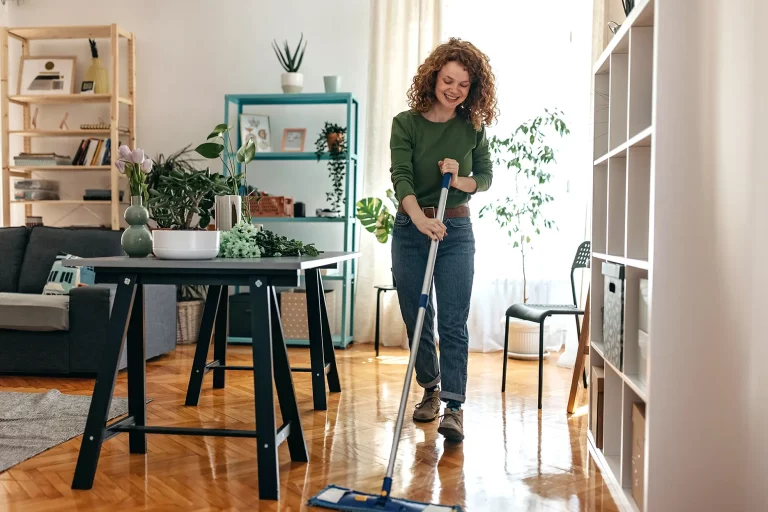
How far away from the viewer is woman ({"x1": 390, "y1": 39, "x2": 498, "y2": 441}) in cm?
268

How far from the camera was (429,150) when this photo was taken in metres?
2.76

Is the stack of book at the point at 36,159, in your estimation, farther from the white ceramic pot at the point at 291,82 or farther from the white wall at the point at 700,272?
the white wall at the point at 700,272

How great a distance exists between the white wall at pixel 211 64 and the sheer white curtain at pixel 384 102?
0.23 m

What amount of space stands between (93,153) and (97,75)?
1.89 feet

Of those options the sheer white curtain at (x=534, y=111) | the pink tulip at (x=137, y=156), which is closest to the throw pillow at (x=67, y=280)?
the pink tulip at (x=137, y=156)

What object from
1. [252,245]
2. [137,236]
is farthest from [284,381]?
[137,236]

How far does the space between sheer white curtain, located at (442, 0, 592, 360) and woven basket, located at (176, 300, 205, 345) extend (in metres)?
1.89

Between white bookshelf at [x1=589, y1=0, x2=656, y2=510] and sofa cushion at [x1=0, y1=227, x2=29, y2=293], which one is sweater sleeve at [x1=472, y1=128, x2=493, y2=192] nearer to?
white bookshelf at [x1=589, y1=0, x2=656, y2=510]

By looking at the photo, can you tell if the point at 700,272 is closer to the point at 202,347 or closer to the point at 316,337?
the point at 316,337

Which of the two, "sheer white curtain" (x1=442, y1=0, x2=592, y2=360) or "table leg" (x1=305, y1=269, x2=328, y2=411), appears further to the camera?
"sheer white curtain" (x1=442, y1=0, x2=592, y2=360)

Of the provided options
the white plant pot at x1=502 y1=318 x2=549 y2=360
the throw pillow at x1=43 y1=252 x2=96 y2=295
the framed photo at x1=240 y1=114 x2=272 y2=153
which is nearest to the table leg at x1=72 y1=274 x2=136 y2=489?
the throw pillow at x1=43 y1=252 x2=96 y2=295

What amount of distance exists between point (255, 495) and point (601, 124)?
1.79 meters

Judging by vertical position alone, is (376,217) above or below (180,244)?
above

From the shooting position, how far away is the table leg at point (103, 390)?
217 centimetres
